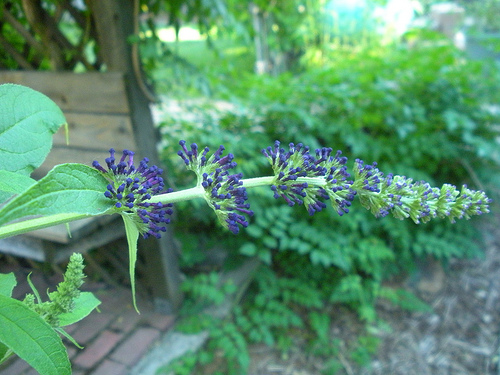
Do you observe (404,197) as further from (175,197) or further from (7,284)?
(7,284)

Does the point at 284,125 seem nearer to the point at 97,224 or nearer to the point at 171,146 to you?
the point at 171,146

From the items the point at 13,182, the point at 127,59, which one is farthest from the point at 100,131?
the point at 13,182

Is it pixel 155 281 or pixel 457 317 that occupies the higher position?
pixel 155 281

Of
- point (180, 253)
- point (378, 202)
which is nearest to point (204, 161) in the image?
point (378, 202)

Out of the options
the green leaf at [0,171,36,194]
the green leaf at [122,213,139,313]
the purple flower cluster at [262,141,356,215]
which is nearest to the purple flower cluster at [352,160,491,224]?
the purple flower cluster at [262,141,356,215]

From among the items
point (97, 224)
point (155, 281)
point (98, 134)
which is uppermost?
point (98, 134)

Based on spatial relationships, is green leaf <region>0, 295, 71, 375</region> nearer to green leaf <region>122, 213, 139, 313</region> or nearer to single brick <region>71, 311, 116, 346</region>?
green leaf <region>122, 213, 139, 313</region>

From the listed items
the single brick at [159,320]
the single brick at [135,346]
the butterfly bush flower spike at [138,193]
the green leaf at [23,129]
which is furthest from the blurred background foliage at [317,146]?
the butterfly bush flower spike at [138,193]
